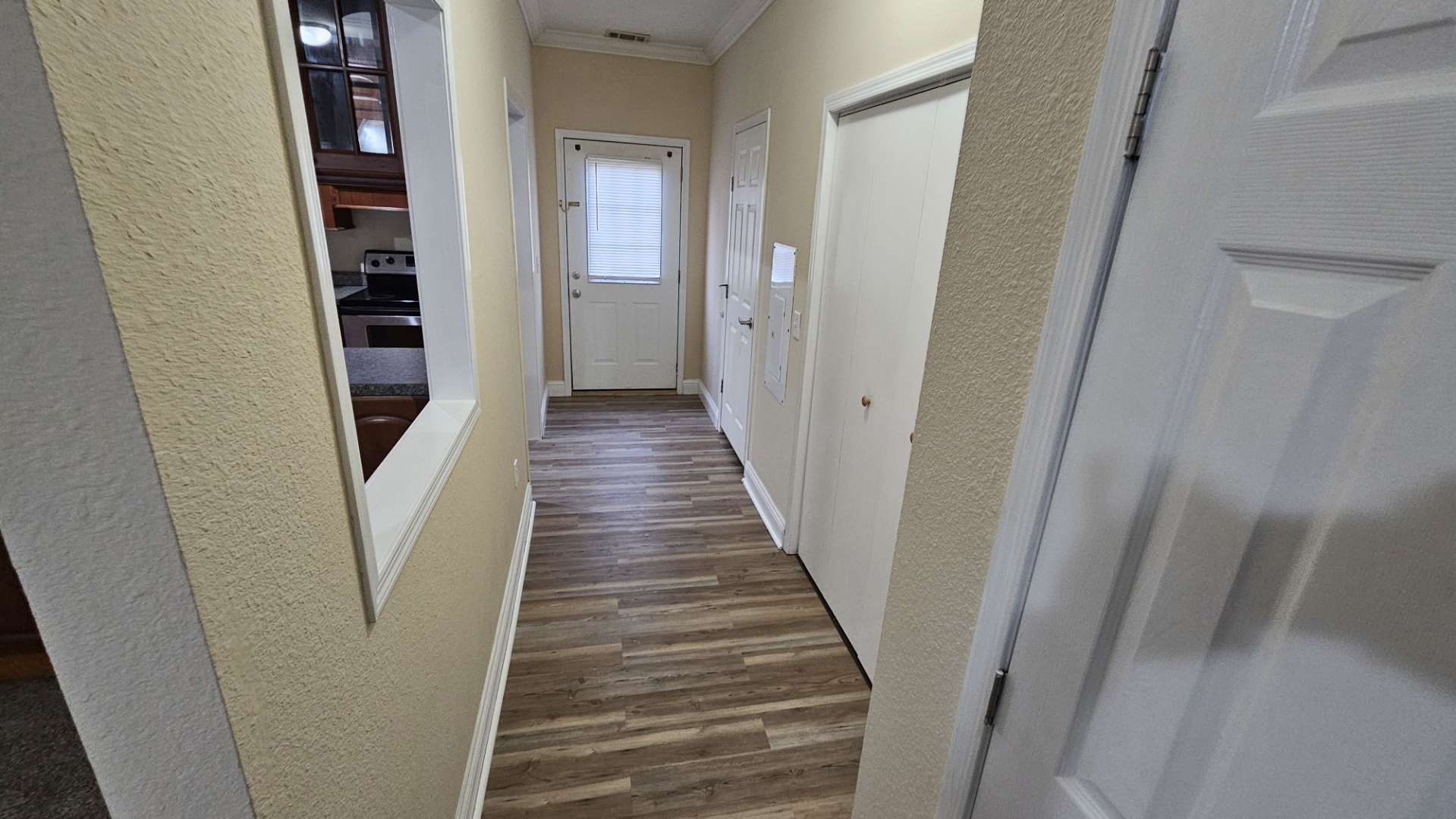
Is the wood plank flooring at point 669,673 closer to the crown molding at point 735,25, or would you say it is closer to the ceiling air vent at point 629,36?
the crown molding at point 735,25

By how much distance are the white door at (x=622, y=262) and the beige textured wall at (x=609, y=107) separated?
0.11 metres

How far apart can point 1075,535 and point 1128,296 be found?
26 centimetres

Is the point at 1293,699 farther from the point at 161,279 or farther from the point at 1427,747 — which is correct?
the point at 161,279

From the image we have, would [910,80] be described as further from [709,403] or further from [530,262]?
[709,403]

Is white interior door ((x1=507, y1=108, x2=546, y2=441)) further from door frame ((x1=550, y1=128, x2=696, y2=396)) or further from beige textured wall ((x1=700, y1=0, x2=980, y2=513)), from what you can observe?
beige textured wall ((x1=700, y1=0, x2=980, y2=513))

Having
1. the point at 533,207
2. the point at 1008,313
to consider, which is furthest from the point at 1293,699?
the point at 533,207

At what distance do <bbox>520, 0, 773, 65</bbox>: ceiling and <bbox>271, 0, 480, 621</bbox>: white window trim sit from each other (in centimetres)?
217

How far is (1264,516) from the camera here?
472 millimetres

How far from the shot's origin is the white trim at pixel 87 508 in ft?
1.21

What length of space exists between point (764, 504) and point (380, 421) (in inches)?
77.1

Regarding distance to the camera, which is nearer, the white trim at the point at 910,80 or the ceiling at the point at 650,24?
the white trim at the point at 910,80

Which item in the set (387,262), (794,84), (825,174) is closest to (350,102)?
(387,262)

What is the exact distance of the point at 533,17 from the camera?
3.37 meters

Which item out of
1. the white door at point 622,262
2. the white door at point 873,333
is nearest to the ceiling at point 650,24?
the white door at point 622,262
